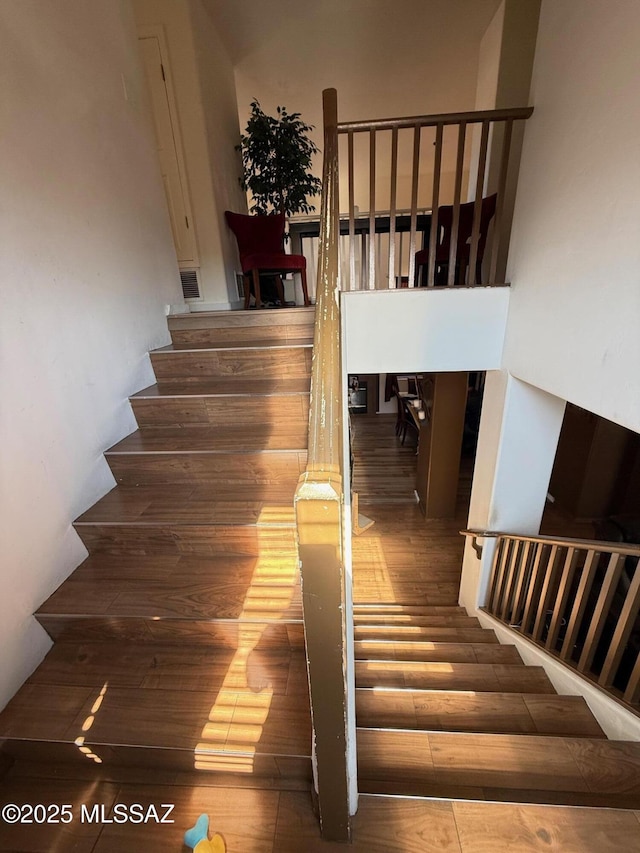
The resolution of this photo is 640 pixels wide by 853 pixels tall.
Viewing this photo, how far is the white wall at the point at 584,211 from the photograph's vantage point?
3.97 ft

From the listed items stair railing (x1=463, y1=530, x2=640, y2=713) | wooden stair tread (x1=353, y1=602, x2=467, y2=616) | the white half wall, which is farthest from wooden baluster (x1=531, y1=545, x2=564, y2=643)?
the white half wall

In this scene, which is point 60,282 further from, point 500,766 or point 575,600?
point 575,600

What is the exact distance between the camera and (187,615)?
53.7 inches

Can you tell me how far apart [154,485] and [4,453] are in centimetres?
67

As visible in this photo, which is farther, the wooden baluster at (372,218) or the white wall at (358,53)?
the white wall at (358,53)

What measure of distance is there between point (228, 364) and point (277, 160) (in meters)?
2.58

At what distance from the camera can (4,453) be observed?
1.31 metres

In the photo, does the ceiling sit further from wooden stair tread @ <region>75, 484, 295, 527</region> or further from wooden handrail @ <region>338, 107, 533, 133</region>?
wooden stair tread @ <region>75, 484, 295, 527</region>

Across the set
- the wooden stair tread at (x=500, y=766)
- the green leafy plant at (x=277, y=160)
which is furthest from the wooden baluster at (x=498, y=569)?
the green leafy plant at (x=277, y=160)

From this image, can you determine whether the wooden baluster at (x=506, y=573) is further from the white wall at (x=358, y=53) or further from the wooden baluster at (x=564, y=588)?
the white wall at (x=358, y=53)

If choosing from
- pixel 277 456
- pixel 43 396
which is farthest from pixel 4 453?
pixel 277 456

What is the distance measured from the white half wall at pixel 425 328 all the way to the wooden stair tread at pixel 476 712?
1703 mm

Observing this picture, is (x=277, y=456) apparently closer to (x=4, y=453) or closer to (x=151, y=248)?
(x=4, y=453)

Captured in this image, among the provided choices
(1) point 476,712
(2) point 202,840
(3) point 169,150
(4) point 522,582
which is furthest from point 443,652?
(3) point 169,150
